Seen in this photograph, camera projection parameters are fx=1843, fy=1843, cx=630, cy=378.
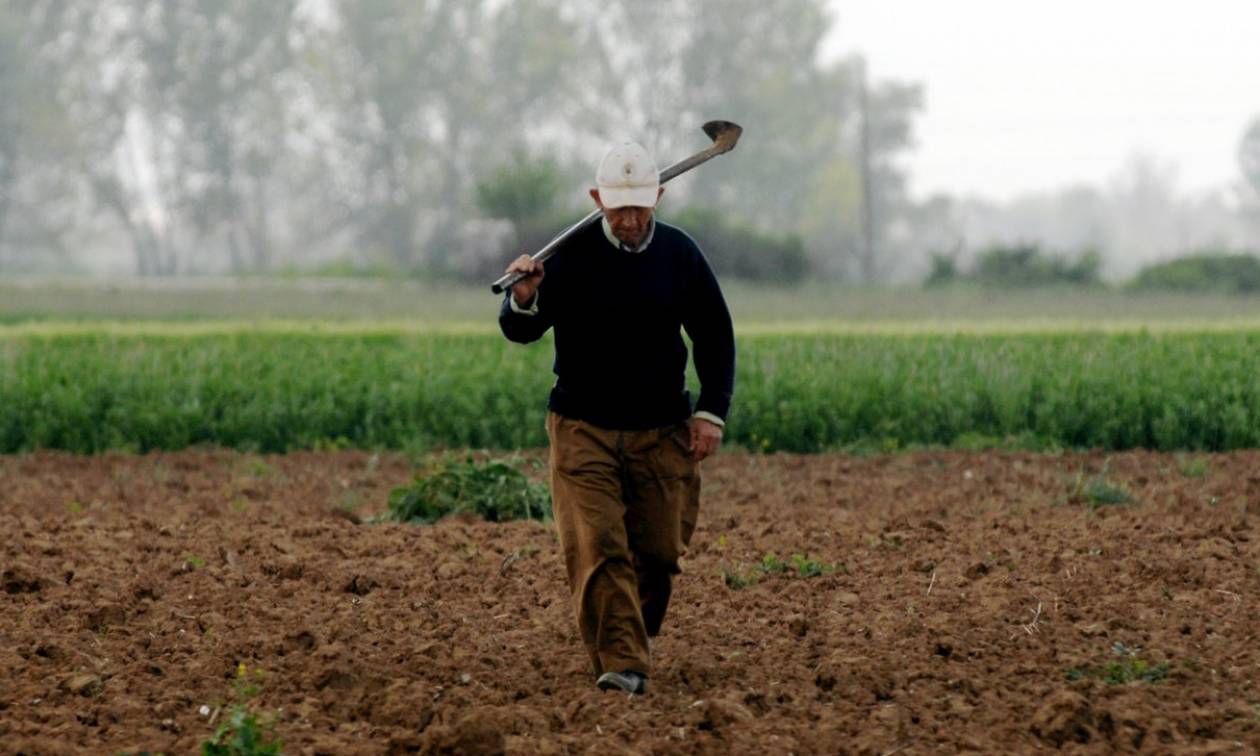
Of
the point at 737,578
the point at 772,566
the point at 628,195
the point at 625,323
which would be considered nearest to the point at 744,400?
the point at 772,566

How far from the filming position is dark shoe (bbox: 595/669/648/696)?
6.26 meters

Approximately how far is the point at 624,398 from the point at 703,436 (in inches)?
12.3

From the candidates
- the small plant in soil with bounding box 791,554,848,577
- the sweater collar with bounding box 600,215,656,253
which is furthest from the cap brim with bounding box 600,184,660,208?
the small plant in soil with bounding box 791,554,848,577

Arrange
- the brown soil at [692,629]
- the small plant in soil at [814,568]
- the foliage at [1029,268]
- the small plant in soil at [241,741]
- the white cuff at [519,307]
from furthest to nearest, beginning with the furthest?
the foliage at [1029,268], the small plant in soil at [814,568], the white cuff at [519,307], the brown soil at [692,629], the small plant in soil at [241,741]

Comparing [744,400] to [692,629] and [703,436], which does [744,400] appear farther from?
[703,436]

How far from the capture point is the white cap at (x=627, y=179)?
20.0 feet

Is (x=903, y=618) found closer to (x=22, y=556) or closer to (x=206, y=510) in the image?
(x=22, y=556)

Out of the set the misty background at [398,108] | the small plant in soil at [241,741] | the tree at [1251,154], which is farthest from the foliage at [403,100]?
the small plant in soil at [241,741]

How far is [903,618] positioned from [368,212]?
210 ft

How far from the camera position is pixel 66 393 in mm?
15188

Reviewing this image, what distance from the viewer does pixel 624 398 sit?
641 cm

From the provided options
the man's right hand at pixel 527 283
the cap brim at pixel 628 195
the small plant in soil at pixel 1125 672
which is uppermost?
the cap brim at pixel 628 195

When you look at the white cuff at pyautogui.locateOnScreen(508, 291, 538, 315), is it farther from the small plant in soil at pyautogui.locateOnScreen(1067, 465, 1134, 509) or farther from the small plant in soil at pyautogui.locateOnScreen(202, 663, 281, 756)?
the small plant in soil at pyautogui.locateOnScreen(1067, 465, 1134, 509)

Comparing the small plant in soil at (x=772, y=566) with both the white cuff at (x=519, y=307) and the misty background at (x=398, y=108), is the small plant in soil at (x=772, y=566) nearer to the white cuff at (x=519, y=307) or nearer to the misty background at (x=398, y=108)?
the white cuff at (x=519, y=307)
